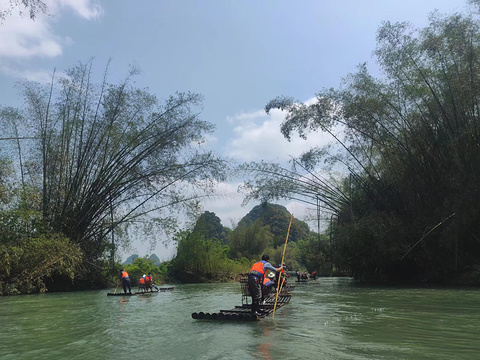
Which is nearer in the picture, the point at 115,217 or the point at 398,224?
the point at 398,224

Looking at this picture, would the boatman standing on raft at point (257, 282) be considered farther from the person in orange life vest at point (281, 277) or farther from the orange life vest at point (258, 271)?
the person in orange life vest at point (281, 277)

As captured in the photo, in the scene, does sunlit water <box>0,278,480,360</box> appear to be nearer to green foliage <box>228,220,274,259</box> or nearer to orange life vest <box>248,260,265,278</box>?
orange life vest <box>248,260,265,278</box>

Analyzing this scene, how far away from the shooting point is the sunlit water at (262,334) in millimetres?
4852

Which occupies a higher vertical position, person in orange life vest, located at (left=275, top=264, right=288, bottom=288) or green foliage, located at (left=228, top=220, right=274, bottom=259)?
green foliage, located at (left=228, top=220, right=274, bottom=259)

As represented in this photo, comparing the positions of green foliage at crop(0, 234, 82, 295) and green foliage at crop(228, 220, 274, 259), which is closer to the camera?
green foliage at crop(0, 234, 82, 295)

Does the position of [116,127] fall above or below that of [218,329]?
above

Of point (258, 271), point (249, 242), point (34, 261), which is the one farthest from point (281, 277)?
point (249, 242)

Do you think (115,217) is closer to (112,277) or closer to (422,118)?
(112,277)

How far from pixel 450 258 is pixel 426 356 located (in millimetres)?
11763

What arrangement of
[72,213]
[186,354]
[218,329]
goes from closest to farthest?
[186,354] → [218,329] → [72,213]

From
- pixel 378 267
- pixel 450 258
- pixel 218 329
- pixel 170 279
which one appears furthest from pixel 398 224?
pixel 170 279

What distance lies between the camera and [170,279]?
85.6 feet

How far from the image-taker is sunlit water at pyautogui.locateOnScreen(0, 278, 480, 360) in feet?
15.9

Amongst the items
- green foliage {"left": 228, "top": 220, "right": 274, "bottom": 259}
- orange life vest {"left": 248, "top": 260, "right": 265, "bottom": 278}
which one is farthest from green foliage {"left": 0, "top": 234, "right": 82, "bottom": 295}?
green foliage {"left": 228, "top": 220, "right": 274, "bottom": 259}
